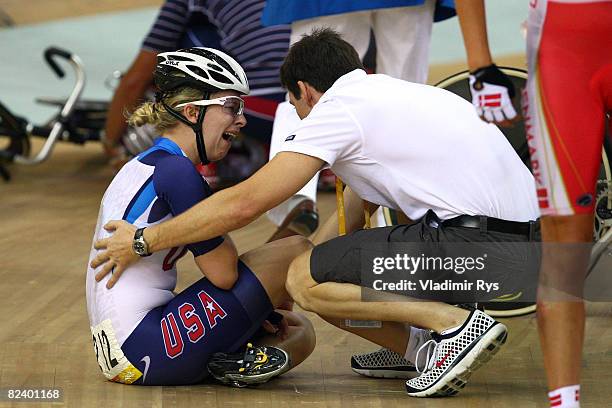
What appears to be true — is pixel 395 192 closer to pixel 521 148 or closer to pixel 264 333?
pixel 264 333

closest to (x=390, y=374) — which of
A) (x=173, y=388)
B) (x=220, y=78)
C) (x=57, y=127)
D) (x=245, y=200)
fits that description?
(x=173, y=388)

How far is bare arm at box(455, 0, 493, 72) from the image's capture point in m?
3.45

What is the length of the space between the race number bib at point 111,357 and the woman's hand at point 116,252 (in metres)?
0.14

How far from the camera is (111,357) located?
3902mm

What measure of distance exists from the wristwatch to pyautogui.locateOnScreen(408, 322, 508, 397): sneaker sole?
0.91 meters

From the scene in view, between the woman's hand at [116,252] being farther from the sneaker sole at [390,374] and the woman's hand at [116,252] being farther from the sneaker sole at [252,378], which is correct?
the sneaker sole at [390,374]

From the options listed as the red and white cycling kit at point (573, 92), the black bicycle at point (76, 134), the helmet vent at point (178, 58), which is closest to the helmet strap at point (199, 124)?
the helmet vent at point (178, 58)

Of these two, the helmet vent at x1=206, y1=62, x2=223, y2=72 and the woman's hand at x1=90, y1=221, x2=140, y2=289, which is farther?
the helmet vent at x1=206, y1=62, x2=223, y2=72

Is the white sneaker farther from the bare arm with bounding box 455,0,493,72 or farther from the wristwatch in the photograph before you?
the wristwatch

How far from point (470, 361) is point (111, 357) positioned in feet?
3.50

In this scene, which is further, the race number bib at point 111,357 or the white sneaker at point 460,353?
the race number bib at point 111,357

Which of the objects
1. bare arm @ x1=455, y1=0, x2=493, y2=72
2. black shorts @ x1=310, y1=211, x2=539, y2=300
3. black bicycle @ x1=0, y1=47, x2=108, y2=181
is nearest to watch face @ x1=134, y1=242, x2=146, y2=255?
black shorts @ x1=310, y1=211, x2=539, y2=300

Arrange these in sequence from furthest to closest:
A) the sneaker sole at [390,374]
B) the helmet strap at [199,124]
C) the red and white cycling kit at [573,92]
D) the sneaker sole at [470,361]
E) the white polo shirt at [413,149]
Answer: the sneaker sole at [390,374] → the helmet strap at [199,124] → the white polo shirt at [413,149] → the sneaker sole at [470,361] → the red and white cycling kit at [573,92]

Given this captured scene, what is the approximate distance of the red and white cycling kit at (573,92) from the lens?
A: 132 inches
